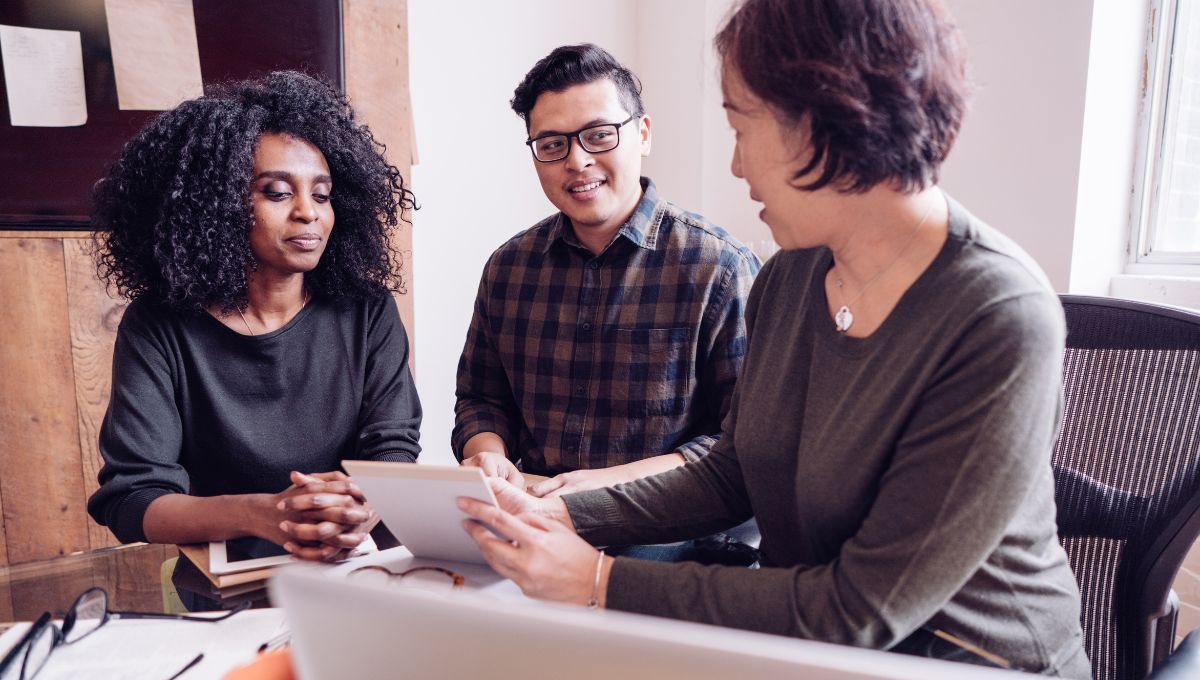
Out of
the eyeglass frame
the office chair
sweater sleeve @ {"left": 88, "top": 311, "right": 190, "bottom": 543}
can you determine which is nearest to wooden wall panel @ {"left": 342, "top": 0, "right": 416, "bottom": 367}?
sweater sleeve @ {"left": 88, "top": 311, "right": 190, "bottom": 543}

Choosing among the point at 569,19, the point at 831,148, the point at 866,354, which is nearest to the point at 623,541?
the point at 866,354

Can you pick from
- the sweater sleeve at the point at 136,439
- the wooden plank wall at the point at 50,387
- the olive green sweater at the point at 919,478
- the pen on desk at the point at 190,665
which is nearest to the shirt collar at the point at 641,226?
the olive green sweater at the point at 919,478

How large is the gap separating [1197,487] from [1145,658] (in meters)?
0.22

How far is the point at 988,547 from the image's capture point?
2.32 ft

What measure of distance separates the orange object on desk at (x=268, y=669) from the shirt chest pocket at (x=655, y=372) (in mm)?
946

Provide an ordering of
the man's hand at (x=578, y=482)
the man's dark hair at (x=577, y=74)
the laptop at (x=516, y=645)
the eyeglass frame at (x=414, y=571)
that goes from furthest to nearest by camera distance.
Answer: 1. the man's dark hair at (x=577, y=74)
2. the man's hand at (x=578, y=482)
3. the eyeglass frame at (x=414, y=571)
4. the laptop at (x=516, y=645)

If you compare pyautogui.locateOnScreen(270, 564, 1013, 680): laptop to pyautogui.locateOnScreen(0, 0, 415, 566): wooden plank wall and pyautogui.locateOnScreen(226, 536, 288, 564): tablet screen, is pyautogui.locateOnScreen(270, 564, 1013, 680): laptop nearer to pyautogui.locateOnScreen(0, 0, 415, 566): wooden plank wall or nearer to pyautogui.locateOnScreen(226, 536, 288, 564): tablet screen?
pyautogui.locateOnScreen(226, 536, 288, 564): tablet screen

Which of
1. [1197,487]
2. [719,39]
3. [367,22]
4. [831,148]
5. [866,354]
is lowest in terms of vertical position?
[1197,487]

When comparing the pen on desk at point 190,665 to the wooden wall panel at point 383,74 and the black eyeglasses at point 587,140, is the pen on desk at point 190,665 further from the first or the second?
the wooden wall panel at point 383,74

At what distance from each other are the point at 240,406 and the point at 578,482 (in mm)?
633

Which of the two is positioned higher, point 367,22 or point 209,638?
point 367,22

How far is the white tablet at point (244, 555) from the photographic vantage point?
1031mm

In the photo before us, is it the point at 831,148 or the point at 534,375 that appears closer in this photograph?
the point at 831,148

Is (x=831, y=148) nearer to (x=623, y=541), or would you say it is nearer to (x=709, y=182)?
(x=623, y=541)
